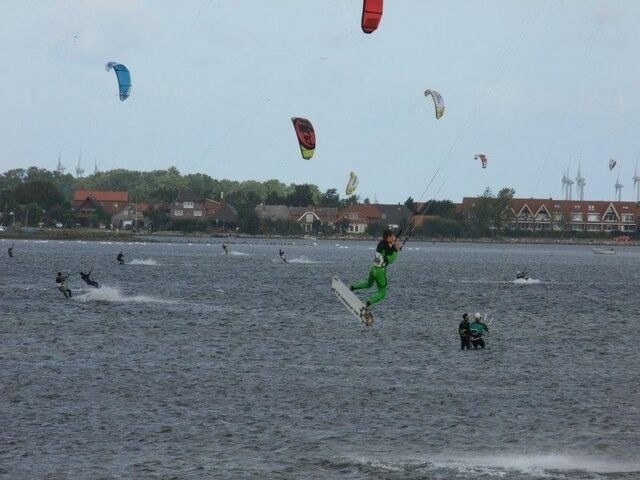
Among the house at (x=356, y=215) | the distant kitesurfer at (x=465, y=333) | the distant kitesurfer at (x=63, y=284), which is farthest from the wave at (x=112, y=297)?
the house at (x=356, y=215)

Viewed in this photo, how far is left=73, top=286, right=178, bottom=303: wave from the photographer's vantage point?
46.8 meters

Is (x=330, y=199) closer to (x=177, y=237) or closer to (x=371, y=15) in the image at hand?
(x=177, y=237)

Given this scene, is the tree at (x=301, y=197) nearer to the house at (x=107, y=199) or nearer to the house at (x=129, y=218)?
the house at (x=129, y=218)

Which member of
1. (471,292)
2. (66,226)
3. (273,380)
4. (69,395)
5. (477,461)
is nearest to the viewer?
(477,461)

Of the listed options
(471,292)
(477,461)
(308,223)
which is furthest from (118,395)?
(308,223)

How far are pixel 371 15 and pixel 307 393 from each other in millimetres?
7519

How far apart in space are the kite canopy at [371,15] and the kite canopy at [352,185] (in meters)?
32.5

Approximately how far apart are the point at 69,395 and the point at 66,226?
14988 centimetres

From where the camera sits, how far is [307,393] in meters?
23.7

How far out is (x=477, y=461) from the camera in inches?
719

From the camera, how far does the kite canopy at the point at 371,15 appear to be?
23047 millimetres

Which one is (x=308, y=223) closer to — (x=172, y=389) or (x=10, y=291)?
(x=10, y=291)

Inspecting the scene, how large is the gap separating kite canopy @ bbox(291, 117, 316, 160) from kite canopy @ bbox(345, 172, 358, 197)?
20.9 m

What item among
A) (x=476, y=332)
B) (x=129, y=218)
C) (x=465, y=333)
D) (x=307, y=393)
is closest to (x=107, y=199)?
(x=129, y=218)
